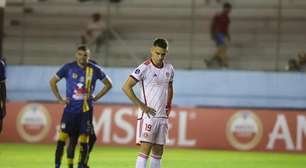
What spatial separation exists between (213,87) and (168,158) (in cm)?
656

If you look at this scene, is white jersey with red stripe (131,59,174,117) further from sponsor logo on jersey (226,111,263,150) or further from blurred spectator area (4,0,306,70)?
blurred spectator area (4,0,306,70)

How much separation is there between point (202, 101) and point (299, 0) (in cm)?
455

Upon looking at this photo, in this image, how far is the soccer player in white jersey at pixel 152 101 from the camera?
430 inches

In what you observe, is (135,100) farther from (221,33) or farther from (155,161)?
(221,33)

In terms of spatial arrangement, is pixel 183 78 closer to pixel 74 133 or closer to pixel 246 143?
pixel 246 143

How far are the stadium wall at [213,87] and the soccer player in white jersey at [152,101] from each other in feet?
41.5

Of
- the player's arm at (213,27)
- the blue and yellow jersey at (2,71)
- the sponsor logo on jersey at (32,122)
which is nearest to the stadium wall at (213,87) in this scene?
the player's arm at (213,27)

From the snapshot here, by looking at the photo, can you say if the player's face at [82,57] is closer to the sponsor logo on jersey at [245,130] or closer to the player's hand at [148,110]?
the player's hand at [148,110]

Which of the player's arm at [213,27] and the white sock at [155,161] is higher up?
the player's arm at [213,27]

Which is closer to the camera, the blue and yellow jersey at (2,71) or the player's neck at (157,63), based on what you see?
the player's neck at (157,63)

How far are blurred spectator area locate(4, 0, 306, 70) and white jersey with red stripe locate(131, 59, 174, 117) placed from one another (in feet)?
45.7

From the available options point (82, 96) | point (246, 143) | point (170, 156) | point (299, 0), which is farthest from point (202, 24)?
point (82, 96)

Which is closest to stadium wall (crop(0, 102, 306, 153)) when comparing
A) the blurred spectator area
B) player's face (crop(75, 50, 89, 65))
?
the blurred spectator area

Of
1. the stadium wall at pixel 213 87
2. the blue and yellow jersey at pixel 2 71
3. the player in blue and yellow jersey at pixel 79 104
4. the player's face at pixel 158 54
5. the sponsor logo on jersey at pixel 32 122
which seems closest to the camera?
the player's face at pixel 158 54
